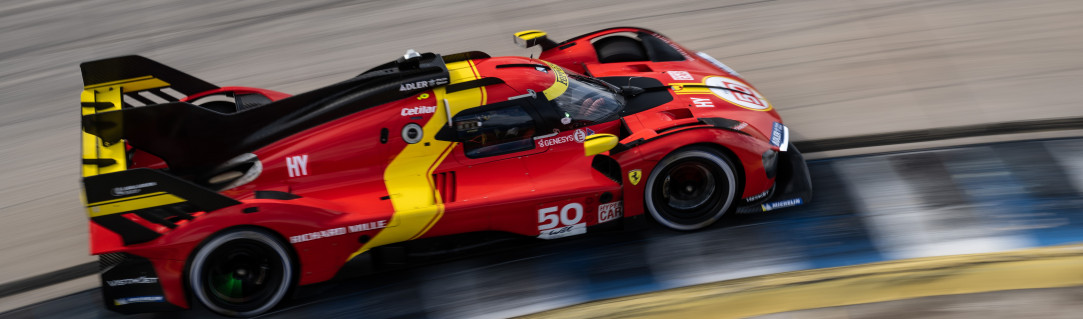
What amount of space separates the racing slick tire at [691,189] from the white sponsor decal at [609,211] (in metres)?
0.22

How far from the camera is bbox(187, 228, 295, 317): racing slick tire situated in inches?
204

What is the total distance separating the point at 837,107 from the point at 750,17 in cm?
223

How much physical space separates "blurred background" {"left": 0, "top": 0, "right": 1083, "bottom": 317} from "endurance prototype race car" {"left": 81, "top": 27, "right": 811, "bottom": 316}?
1.64 feet

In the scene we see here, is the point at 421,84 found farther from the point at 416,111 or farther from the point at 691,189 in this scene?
the point at 691,189

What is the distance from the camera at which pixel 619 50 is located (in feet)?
25.5

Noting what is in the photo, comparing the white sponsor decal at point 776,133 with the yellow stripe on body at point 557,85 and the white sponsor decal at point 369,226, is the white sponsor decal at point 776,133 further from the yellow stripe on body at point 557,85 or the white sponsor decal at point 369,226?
the white sponsor decal at point 369,226

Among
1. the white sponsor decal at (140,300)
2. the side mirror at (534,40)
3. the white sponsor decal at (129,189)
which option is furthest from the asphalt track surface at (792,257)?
the side mirror at (534,40)

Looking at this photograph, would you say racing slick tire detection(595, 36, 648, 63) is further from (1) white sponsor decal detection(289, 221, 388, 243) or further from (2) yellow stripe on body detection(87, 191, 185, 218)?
(2) yellow stripe on body detection(87, 191, 185, 218)

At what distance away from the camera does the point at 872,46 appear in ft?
30.1

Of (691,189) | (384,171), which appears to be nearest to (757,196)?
(691,189)

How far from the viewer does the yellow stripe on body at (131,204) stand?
16.3 feet

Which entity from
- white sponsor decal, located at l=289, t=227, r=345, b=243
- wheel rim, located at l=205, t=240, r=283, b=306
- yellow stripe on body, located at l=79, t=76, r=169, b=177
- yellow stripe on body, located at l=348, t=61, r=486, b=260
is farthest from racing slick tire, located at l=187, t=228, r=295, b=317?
yellow stripe on body, located at l=79, t=76, r=169, b=177

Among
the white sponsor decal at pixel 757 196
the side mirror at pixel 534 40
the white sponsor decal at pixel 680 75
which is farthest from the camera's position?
the side mirror at pixel 534 40

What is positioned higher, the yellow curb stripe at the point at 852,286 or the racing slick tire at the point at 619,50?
the racing slick tire at the point at 619,50
